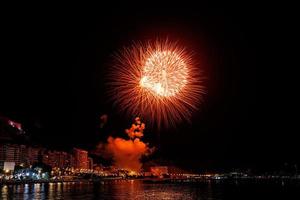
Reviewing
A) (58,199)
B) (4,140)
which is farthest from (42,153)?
(58,199)

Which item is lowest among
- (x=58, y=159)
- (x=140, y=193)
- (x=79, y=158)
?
(x=140, y=193)

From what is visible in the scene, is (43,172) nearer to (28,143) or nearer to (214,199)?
(28,143)

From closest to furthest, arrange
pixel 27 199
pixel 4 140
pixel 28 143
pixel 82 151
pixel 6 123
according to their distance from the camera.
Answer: pixel 27 199 < pixel 6 123 < pixel 4 140 < pixel 28 143 < pixel 82 151

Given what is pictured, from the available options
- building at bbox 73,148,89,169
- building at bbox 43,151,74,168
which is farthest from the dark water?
building at bbox 73,148,89,169

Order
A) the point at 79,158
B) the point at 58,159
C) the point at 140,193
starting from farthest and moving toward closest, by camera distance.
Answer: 1. the point at 79,158
2. the point at 58,159
3. the point at 140,193

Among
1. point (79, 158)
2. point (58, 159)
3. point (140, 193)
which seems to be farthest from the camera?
point (79, 158)

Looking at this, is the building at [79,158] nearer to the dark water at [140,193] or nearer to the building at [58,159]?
the building at [58,159]

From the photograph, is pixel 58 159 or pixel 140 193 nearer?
pixel 140 193

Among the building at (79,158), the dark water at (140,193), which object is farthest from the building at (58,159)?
the dark water at (140,193)

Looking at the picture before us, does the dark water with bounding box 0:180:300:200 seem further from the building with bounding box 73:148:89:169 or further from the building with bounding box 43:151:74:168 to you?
the building with bounding box 73:148:89:169

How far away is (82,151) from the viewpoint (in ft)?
641

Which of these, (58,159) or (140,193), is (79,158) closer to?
(58,159)

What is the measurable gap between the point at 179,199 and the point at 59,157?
133472 millimetres

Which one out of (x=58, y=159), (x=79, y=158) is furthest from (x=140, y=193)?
(x=79, y=158)
